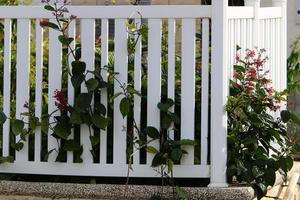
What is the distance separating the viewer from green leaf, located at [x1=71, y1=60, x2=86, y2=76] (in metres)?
4.34

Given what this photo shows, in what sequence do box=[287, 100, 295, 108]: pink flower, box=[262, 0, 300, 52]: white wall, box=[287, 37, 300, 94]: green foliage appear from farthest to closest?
box=[262, 0, 300, 52]: white wall
box=[287, 100, 295, 108]: pink flower
box=[287, 37, 300, 94]: green foliage

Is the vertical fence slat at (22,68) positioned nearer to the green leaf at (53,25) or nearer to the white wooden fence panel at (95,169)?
the white wooden fence panel at (95,169)

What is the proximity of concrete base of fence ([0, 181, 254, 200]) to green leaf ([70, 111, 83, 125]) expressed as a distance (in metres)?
0.38

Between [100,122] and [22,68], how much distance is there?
0.62m

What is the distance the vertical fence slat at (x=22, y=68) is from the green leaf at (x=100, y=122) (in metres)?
0.46

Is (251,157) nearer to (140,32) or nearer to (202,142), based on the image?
(202,142)

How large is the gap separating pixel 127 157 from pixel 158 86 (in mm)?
475

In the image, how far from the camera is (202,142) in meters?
4.37

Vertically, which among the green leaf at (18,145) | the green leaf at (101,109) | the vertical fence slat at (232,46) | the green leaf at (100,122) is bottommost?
the green leaf at (18,145)

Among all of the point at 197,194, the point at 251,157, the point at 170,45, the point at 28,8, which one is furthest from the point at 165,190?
the point at 28,8

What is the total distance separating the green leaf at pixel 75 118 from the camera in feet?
14.1

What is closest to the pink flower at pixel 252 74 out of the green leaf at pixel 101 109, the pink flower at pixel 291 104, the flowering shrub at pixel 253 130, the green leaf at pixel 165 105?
the flowering shrub at pixel 253 130

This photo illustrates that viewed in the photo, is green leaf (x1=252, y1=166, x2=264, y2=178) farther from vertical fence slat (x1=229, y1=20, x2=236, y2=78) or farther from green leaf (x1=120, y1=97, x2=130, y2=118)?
green leaf (x1=120, y1=97, x2=130, y2=118)

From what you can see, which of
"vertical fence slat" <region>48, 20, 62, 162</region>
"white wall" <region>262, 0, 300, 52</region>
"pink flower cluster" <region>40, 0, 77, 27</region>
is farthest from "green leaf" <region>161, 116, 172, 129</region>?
A: "white wall" <region>262, 0, 300, 52</region>
